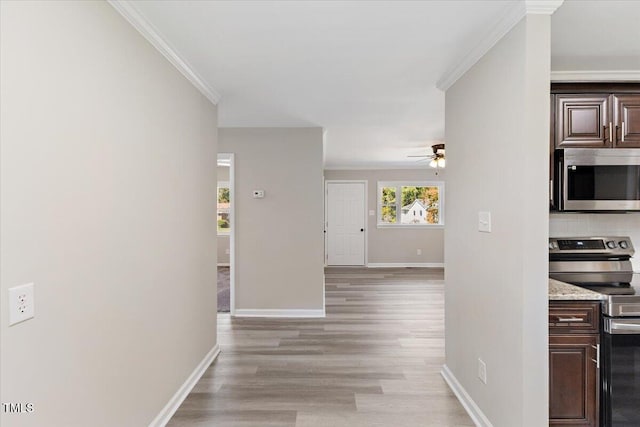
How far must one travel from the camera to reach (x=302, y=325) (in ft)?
14.0

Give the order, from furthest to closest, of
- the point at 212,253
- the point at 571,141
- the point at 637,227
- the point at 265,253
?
the point at 265,253, the point at 212,253, the point at 637,227, the point at 571,141

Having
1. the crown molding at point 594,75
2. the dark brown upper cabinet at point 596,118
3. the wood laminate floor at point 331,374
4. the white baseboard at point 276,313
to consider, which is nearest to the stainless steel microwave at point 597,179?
the dark brown upper cabinet at point 596,118

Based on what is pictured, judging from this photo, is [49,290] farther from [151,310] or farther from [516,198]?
[516,198]

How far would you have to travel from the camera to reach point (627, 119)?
7.90 feet

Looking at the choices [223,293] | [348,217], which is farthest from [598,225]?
[348,217]

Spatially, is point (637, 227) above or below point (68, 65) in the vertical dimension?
below

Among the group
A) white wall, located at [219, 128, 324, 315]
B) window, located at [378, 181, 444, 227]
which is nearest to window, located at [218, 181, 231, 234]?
window, located at [378, 181, 444, 227]

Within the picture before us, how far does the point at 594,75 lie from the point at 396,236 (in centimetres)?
625

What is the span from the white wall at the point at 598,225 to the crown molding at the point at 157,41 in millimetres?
2962

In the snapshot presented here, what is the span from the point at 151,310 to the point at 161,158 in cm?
93

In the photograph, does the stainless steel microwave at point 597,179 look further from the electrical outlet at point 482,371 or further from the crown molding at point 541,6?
the electrical outlet at point 482,371

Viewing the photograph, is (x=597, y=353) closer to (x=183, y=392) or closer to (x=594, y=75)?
(x=594, y=75)

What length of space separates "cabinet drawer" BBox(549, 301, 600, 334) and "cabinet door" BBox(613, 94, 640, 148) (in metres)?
1.19

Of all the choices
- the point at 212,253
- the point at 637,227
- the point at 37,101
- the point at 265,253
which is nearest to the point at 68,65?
the point at 37,101
